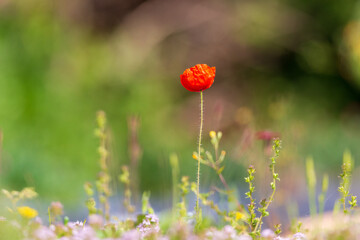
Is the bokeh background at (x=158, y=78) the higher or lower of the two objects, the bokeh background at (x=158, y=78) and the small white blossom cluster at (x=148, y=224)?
the higher

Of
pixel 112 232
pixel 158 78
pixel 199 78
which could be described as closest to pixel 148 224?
pixel 112 232

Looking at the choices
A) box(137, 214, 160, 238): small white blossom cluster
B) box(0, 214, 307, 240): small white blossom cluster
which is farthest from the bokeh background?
box(0, 214, 307, 240): small white blossom cluster

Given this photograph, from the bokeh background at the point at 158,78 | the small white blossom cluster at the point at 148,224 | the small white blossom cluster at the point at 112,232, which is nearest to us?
the small white blossom cluster at the point at 112,232

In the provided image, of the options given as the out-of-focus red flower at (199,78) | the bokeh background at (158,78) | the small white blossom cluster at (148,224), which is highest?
the bokeh background at (158,78)

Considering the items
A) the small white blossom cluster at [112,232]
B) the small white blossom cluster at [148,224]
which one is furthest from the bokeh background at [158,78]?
the small white blossom cluster at [112,232]

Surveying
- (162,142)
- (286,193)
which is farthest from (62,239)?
(162,142)

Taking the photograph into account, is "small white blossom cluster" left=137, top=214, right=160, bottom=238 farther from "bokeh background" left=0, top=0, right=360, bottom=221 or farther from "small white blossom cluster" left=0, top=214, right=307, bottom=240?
"bokeh background" left=0, top=0, right=360, bottom=221

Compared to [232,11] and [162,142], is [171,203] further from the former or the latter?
[232,11]

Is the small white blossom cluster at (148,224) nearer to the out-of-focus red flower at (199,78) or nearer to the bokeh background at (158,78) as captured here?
the out-of-focus red flower at (199,78)
